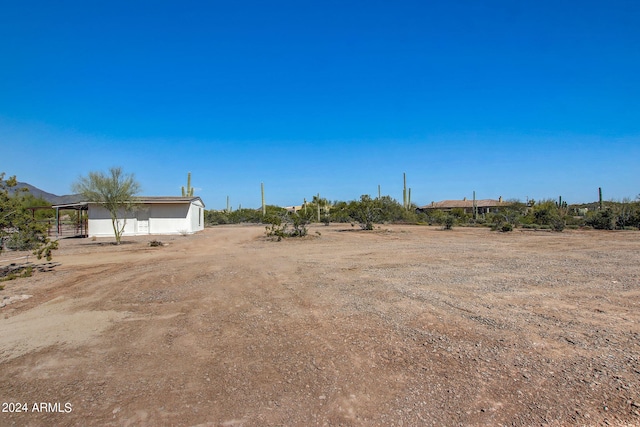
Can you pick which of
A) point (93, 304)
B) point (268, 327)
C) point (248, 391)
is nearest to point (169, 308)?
point (93, 304)

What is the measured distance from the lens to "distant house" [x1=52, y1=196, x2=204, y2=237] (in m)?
28.2

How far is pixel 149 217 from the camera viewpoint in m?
29.2

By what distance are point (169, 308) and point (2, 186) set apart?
7.00 metres

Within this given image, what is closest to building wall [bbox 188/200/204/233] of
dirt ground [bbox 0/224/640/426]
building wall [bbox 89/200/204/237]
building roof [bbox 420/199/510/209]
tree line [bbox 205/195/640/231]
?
building wall [bbox 89/200/204/237]

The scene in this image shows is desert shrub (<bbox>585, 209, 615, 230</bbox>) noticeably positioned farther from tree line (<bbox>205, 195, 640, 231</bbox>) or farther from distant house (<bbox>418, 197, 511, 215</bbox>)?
distant house (<bbox>418, 197, 511, 215</bbox>)

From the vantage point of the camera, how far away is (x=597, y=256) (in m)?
12.6

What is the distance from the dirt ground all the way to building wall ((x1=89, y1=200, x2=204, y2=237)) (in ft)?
69.4

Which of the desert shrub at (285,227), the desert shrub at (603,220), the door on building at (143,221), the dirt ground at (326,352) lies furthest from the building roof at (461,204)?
the dirt ground at (326,352)

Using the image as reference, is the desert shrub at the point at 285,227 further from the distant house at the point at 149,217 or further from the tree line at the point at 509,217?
the distant house at the point at 149,217

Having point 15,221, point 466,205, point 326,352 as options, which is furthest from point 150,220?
point 466,205

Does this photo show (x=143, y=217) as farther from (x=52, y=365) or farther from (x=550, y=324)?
(x=550, y=324)

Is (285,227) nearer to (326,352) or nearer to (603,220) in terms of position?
(326,352)

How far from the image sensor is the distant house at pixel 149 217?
92.6 feet

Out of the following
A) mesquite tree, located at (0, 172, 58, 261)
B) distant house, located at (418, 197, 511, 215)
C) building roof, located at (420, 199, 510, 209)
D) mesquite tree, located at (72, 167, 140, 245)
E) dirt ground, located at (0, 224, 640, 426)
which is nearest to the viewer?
dirt ground, located at (0, 224, 640, 426)
